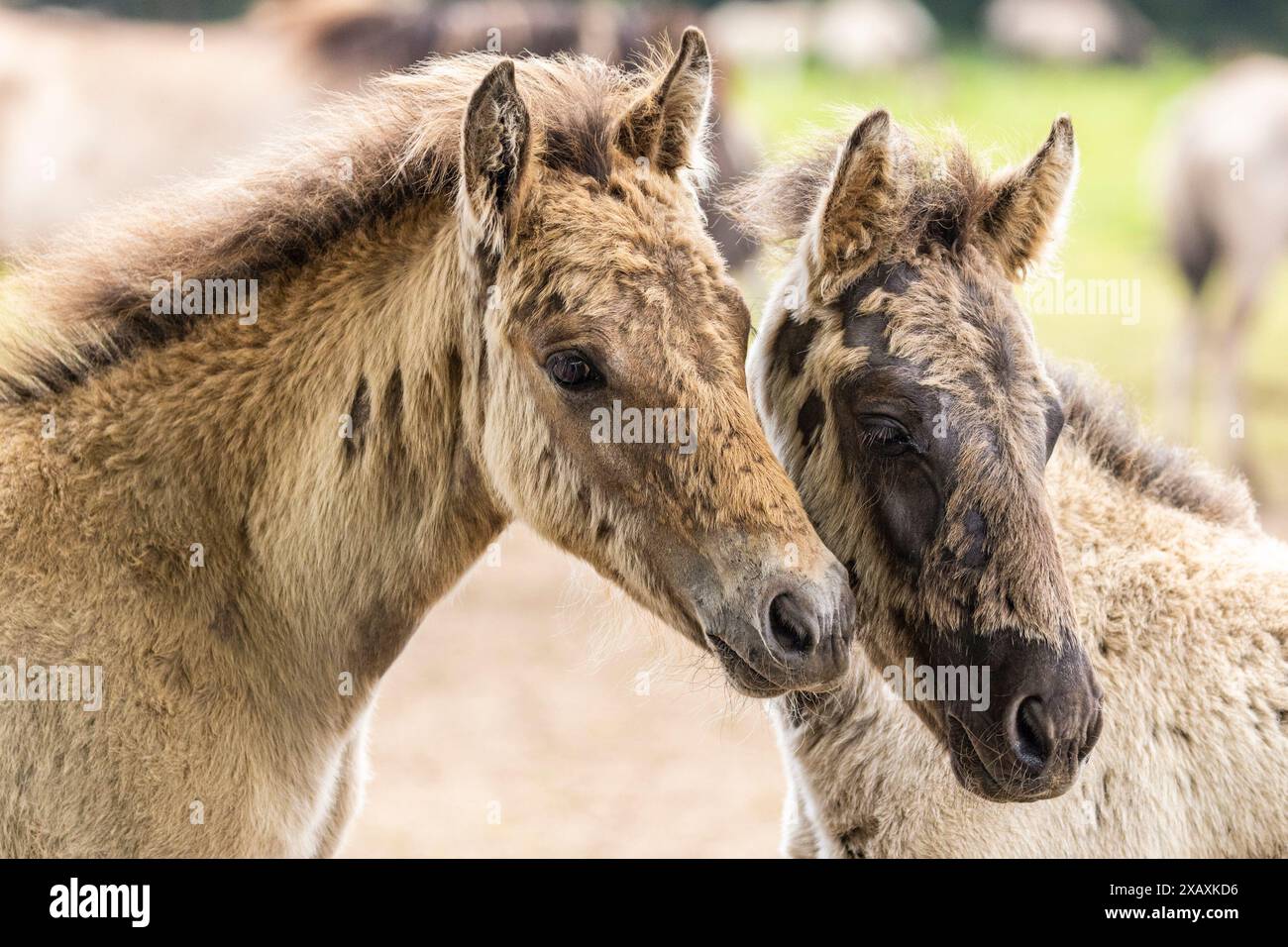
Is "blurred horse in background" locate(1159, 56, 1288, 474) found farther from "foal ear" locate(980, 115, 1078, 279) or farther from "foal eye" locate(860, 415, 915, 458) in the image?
"foal eye" locate(860, 415, 915, 458)

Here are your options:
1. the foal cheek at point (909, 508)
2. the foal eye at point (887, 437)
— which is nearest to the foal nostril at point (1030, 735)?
the foal cheek at point (909, 508)

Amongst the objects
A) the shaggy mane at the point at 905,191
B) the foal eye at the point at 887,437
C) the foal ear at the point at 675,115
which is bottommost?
the foal eye at the point at 887,437

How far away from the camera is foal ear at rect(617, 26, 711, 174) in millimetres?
3744

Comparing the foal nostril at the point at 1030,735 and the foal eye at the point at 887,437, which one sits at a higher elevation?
the foal eye at the point at 887,437

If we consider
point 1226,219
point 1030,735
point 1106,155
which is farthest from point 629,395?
point 1106,155

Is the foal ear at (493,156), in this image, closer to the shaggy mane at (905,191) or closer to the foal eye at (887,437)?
the shaggy mane at (905,191)

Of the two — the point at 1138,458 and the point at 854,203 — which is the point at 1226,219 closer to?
the point at 1138,458

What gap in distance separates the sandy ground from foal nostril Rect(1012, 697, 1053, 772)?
3042mm

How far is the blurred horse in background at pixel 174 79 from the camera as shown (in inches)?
457

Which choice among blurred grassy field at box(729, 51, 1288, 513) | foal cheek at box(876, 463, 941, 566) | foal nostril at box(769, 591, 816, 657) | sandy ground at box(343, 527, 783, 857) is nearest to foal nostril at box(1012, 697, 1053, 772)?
foal cheek at box(876, 463, 941, 566)

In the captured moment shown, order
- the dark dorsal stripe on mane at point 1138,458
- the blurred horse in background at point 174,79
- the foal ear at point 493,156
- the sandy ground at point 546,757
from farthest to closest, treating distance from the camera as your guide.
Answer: the blurred horse in background at point 174,79 → the sandy ground at point 546,757 → the dark dorsal stripe on mane at point 1138,458 → the foal ear at point 493,156

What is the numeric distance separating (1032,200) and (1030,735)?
1595 millimetres

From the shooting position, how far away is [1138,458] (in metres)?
4.52

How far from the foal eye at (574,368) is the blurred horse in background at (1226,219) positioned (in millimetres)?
11951
